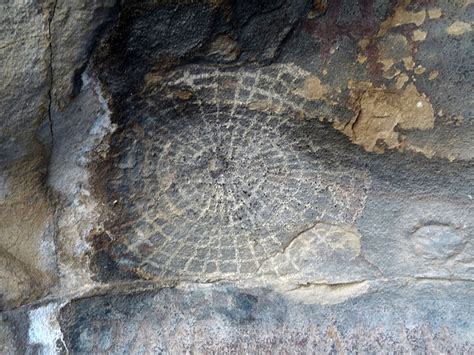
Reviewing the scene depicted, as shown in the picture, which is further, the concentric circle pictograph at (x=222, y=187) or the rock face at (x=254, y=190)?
the concentric circle pictograph at (x=222, y=187)

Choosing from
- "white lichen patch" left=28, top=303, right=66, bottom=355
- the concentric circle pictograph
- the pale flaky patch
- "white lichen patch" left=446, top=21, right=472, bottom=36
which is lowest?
"white lichen patch" left=28, top=303, right=66, bottom=355

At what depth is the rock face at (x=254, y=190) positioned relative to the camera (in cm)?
131

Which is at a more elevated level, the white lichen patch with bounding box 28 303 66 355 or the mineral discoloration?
the mineral discoloration

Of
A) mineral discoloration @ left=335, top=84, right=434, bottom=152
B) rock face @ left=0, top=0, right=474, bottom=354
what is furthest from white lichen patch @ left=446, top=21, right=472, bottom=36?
mineral discoloration @ left=335, top=84, right=434, bottom=152

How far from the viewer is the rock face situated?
1.31m

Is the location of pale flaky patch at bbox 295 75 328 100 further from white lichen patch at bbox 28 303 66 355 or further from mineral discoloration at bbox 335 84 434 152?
white lichen patch at bbox 28 303 66 355

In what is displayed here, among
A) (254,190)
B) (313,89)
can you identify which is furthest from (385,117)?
(254,190)

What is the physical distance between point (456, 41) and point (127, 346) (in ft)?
3.10

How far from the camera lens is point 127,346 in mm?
1427

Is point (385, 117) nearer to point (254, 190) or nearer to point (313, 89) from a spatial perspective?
point (313, 89)

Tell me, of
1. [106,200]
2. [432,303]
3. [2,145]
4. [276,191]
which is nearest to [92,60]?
[2,145]

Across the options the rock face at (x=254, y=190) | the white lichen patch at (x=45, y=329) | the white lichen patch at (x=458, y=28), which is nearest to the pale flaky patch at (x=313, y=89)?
the rock face at (x=254, y=190)

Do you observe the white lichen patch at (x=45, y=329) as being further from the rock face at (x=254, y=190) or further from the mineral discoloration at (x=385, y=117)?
the mineral discoloration at (x=385, y=117)

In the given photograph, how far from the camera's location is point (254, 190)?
Result: 58.1 inches
